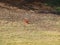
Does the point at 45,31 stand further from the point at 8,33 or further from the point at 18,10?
the point at 18,10

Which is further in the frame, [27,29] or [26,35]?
[27,29]

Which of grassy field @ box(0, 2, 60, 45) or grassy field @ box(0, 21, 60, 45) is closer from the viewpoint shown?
grassy field @ box(0, 21, 60, 45)

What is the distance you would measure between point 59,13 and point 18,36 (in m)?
7.78

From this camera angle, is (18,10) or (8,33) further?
(18,10)

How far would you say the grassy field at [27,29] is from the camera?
9906mm

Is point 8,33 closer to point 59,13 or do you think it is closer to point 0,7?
point 0,7

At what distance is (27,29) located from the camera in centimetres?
1204

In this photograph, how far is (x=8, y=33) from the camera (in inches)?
436

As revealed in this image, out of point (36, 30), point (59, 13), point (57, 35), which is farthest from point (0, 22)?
point (59, 13)

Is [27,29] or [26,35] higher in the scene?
→ [26,35]

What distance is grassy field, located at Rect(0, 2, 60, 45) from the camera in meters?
9.91

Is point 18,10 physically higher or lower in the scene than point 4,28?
lower

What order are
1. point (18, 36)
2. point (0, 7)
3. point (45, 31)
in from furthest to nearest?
point (0, 7)
point (45, 31)
point (18, 36)

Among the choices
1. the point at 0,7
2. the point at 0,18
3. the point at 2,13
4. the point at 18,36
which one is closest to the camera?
the point at 18,36
